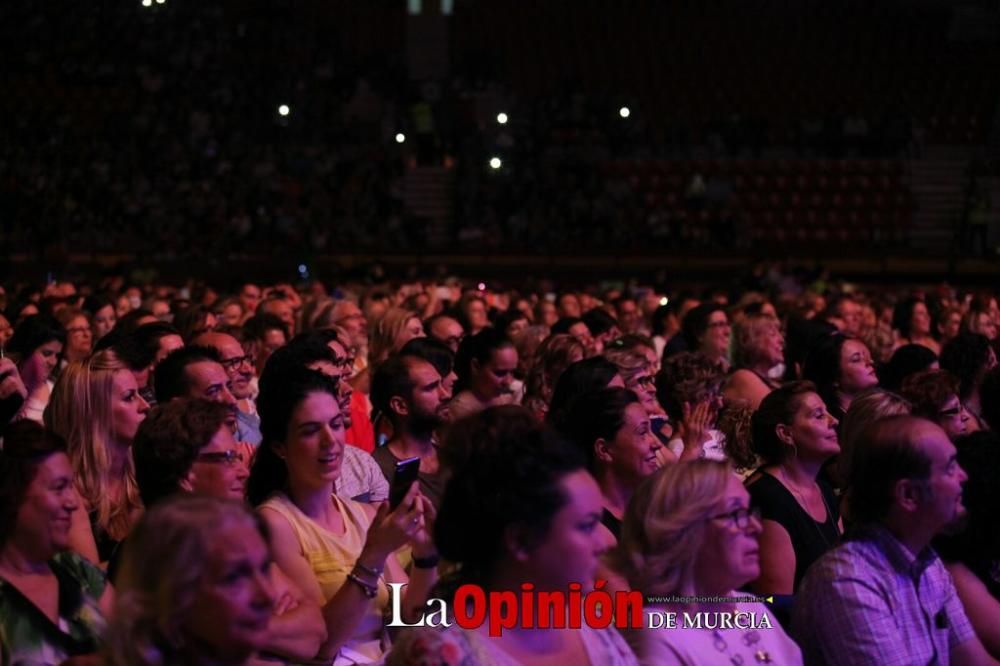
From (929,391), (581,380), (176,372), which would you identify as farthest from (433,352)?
(929,391)

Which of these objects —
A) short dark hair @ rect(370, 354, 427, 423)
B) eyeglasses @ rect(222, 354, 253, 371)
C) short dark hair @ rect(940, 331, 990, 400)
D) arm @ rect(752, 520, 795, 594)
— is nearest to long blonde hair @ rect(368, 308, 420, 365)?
eyeglasses @ rect(222, 354, 253, 371)

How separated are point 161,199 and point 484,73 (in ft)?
20.4

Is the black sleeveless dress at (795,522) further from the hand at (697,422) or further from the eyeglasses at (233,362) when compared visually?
the eyeglasses at (233,362)

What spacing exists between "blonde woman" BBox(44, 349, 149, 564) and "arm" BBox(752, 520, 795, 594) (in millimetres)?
1774

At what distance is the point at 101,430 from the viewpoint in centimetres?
478

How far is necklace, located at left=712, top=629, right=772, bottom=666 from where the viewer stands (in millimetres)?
3311

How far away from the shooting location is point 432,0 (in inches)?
1103

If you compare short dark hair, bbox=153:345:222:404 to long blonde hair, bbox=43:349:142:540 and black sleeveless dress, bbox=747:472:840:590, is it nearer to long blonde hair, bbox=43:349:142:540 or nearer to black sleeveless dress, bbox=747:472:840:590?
long blonde hair, bbox=43:349:142:540

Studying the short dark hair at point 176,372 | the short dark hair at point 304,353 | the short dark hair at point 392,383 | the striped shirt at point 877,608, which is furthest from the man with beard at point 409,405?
the striped shirt at point 877,608

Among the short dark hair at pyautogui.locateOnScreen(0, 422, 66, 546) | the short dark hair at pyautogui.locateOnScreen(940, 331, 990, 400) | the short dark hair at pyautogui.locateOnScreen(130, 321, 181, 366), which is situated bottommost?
the short dark hair at pyautogui.locateOnScreen(940, 331, 990, 400)

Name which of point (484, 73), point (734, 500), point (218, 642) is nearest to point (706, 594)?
point (734, 500)

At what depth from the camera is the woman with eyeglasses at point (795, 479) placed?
463 centimetres

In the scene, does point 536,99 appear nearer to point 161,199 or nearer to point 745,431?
point 161,199

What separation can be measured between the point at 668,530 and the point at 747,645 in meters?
0.31
